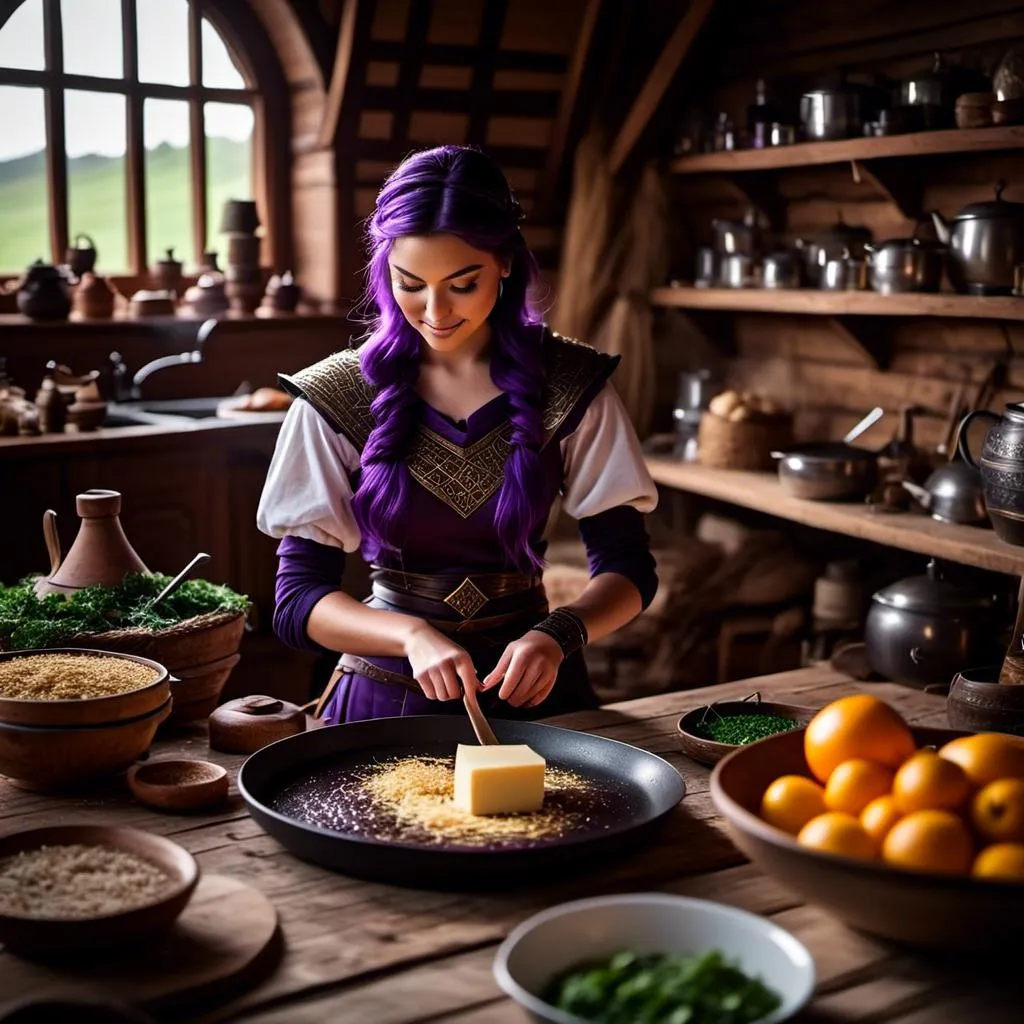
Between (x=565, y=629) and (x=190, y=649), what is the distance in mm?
531

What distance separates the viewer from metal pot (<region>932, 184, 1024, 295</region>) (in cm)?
339

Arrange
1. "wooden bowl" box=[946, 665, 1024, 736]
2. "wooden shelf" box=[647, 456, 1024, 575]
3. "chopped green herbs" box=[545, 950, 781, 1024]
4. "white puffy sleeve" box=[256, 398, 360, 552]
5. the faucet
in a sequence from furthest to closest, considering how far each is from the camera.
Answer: the faucet
"wooden shelf" box=[647, 456, 1024, 575]
"white puffy sleeve" box=[256, 398, 360, 552]
"wooden bowl" box=[946, 665, 1024, 736]
"chopped green herbs" box=[545, 950, 781, 1024]

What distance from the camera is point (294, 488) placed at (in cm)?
219

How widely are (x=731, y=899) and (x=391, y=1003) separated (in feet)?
1.25

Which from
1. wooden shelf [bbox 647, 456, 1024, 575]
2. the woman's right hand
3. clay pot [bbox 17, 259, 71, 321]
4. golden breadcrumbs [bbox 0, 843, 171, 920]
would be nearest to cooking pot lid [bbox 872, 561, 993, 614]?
wooden shelf [bbox 647, 456, 1024, 575]

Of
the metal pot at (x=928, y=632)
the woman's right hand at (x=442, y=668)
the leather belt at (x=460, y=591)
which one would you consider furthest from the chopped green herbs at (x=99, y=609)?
the metal pot at (x=928, y=632)

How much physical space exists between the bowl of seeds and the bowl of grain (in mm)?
736

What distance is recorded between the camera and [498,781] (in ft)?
5.00

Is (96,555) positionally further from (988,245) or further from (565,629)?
(988,245)

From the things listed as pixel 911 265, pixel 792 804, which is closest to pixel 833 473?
pixel 911 265

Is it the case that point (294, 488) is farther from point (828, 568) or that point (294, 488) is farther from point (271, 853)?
point (828, 568)

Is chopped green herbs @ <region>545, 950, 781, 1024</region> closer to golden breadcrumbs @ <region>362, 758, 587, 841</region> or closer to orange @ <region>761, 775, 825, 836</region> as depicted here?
orange @ <region>761, 775, 825, 836</region>

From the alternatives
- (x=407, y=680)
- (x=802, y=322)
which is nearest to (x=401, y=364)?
(x=407, y=680)

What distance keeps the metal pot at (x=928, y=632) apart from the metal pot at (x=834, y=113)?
148 cm
